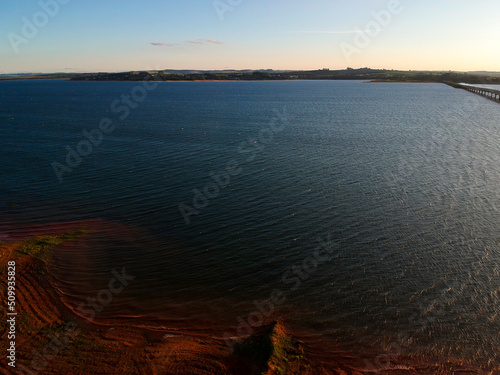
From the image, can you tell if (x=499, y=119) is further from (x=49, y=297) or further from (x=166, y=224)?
(x=49, y=297)

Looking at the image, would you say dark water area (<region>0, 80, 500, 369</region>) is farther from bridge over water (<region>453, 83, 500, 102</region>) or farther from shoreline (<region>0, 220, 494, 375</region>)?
bridge over water (<region>453, 83, 500, 102</region>)

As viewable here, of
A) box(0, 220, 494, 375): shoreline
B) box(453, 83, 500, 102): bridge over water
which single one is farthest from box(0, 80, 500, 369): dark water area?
box(453, 83, 500, 102): bridge over water

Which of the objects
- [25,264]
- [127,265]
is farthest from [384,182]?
[25,264]

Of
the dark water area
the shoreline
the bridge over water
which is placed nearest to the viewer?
the shoreline

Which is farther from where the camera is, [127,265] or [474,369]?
[127,265]

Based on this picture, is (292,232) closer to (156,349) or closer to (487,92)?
(156,349)

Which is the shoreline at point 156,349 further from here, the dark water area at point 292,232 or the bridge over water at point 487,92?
the bridge over water at point 487,92

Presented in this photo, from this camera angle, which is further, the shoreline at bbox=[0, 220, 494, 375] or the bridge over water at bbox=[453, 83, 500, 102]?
the bridge over water at bbox=[453, 83, 500, 102]

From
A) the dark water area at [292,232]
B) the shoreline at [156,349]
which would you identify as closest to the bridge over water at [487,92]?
the dark water area at [292,232]
